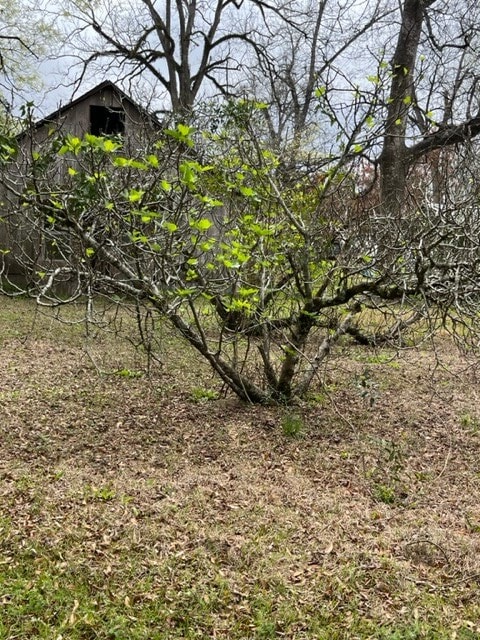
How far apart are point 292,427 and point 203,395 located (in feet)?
4.11

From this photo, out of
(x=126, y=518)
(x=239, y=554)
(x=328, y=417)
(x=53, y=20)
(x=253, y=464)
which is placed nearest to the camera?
(x=239, y=554)

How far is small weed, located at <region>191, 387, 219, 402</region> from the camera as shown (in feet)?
17.3

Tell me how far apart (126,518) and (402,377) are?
4.26 meters

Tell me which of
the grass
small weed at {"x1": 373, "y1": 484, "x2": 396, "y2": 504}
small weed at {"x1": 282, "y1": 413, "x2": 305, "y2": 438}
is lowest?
the grass

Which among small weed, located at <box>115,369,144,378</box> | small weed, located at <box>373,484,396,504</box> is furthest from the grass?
small weed, located at <box>115,369,144,378</box>

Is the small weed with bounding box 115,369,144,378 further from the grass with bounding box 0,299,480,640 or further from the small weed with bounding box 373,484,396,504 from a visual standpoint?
the small weed with bounding box 373,484,396,504

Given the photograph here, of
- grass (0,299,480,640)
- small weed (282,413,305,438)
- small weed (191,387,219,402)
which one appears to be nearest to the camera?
grass (0,299,480,640)

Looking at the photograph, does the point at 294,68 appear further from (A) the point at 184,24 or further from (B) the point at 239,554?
(B) the point at 239,554

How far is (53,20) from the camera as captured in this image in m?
15.2

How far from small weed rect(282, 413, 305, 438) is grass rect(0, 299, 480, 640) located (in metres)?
0.02

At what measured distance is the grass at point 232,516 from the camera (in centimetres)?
237

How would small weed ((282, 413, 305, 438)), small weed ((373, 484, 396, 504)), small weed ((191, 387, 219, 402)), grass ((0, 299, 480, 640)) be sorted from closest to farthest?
grass ((0, 299, 480, 640)) → small weed ((373, 484, 396, 504)) → small weed ((282, 413, 305, 438)) → small weed ((191, 387, 219, 402))

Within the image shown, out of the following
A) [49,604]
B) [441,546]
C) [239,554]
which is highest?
[441,546]

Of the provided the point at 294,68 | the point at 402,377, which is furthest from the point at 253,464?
the point at 294,68
